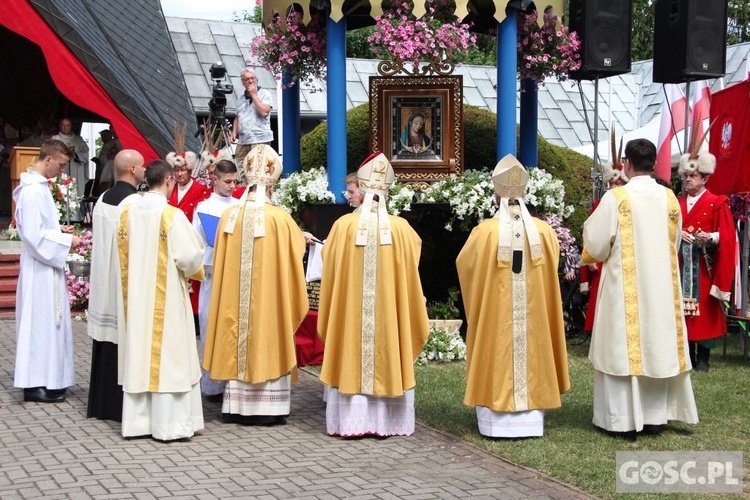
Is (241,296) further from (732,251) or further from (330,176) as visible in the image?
(732,251)

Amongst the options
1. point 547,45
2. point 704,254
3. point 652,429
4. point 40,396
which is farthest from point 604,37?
point 40,396

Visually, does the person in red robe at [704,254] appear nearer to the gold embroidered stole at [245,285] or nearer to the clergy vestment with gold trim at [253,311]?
the clergy vestment with gold trim at [253,311]

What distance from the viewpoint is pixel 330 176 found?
1058 cm

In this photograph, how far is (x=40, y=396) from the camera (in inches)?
322

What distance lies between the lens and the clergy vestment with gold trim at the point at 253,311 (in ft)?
24.6

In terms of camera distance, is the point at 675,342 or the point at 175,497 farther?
the point at 675,342

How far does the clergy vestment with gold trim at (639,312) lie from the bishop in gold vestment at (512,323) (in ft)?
1.20

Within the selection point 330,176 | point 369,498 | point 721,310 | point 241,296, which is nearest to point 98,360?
point 241,296

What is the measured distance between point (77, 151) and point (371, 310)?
1170 cm

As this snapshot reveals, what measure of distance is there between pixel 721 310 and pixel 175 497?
229 inches

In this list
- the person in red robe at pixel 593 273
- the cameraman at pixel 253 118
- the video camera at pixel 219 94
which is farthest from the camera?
the video camera at pixel 219 94

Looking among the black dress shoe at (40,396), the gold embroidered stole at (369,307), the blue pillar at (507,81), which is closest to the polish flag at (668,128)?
the blue pillar at (507,81)

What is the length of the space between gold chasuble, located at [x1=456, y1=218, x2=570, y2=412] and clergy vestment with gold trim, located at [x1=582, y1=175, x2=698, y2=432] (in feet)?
1.10

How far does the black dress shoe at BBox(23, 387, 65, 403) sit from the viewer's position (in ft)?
26.9
